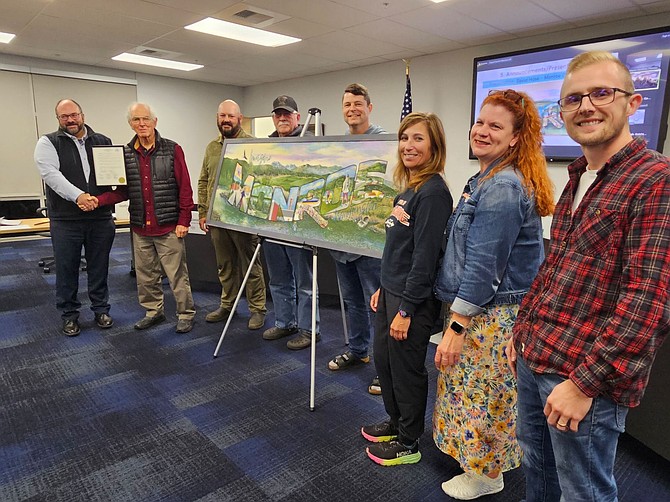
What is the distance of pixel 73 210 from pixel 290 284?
1573mm

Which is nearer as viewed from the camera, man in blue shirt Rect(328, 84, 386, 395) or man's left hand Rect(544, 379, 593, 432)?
man's left hand Rect(544, 379, 593, 432)

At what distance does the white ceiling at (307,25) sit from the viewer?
13.1 feet

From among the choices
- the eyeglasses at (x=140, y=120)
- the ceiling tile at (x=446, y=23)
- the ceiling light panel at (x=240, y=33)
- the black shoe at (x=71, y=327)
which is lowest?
the black shoe at (x=71, y=327)

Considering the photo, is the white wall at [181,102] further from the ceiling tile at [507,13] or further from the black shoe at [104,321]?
the ceiling tile at [507,13]

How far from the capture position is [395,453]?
1.85 m

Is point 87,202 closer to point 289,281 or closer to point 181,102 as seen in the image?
point 289,281

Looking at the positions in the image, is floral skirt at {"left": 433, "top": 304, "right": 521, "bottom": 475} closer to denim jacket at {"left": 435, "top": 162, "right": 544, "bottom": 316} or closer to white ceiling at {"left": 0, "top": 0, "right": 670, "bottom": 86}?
denim jacket at {"left": 435, "top": 162, "right": 544, "bottom": 316}

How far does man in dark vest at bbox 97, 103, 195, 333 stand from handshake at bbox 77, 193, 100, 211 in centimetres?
4

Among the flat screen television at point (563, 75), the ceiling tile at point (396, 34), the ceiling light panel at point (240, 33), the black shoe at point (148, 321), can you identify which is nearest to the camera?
the black shoe at point (148, 321)

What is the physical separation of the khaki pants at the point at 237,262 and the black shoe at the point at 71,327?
1.05 metres

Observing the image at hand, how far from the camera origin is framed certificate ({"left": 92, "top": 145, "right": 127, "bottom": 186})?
9.84ft

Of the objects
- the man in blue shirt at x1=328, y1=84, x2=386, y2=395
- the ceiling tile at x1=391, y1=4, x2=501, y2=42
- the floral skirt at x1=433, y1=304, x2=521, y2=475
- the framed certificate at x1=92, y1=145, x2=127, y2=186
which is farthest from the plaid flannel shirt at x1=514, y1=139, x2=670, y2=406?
the ceiling tile at x1=391, y1=4, x2=501, y2=42

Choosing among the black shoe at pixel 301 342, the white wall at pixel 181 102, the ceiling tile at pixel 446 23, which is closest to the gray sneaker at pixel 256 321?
the black shoe at pixel 301 342

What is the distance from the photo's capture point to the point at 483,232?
4.48 ft
